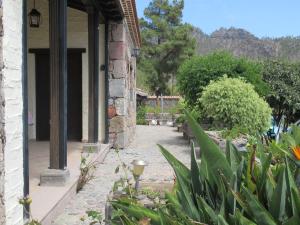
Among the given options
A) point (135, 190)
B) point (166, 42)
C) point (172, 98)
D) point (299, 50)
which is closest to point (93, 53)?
point (135, 190)

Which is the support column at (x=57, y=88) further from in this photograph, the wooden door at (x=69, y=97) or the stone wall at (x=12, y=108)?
the wooden door at (x=69, y=97)

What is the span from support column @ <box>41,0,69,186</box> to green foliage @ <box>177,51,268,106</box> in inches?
224

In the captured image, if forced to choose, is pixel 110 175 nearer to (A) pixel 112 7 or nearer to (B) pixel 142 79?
(A) pixel 112 7

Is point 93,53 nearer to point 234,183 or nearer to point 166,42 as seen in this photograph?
point 234,183

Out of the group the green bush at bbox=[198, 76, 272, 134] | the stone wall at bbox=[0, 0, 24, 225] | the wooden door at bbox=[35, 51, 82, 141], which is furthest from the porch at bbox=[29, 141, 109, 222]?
the green bush at bbox=[198, 76, 272, 134]

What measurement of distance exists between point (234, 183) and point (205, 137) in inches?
8.9

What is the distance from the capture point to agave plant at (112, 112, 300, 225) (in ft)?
5.89

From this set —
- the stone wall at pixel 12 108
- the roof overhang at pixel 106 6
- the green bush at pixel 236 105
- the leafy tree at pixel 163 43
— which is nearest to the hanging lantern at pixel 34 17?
the roof overhang at pixel 106 6

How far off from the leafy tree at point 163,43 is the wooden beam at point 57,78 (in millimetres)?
30874

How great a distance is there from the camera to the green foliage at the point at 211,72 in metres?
10.9

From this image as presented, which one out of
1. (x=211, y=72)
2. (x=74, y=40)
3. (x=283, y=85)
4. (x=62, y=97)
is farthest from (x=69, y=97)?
(x=283, y=85)

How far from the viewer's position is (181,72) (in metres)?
11.6

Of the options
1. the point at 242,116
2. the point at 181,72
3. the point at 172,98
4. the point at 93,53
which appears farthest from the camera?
the point at 172,98

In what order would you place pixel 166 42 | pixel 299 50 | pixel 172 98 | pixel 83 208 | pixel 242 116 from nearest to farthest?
pixel 83 208 < pixel 242 116 < pixel 172 98 < pixel 166 42 < pixel 299 50
